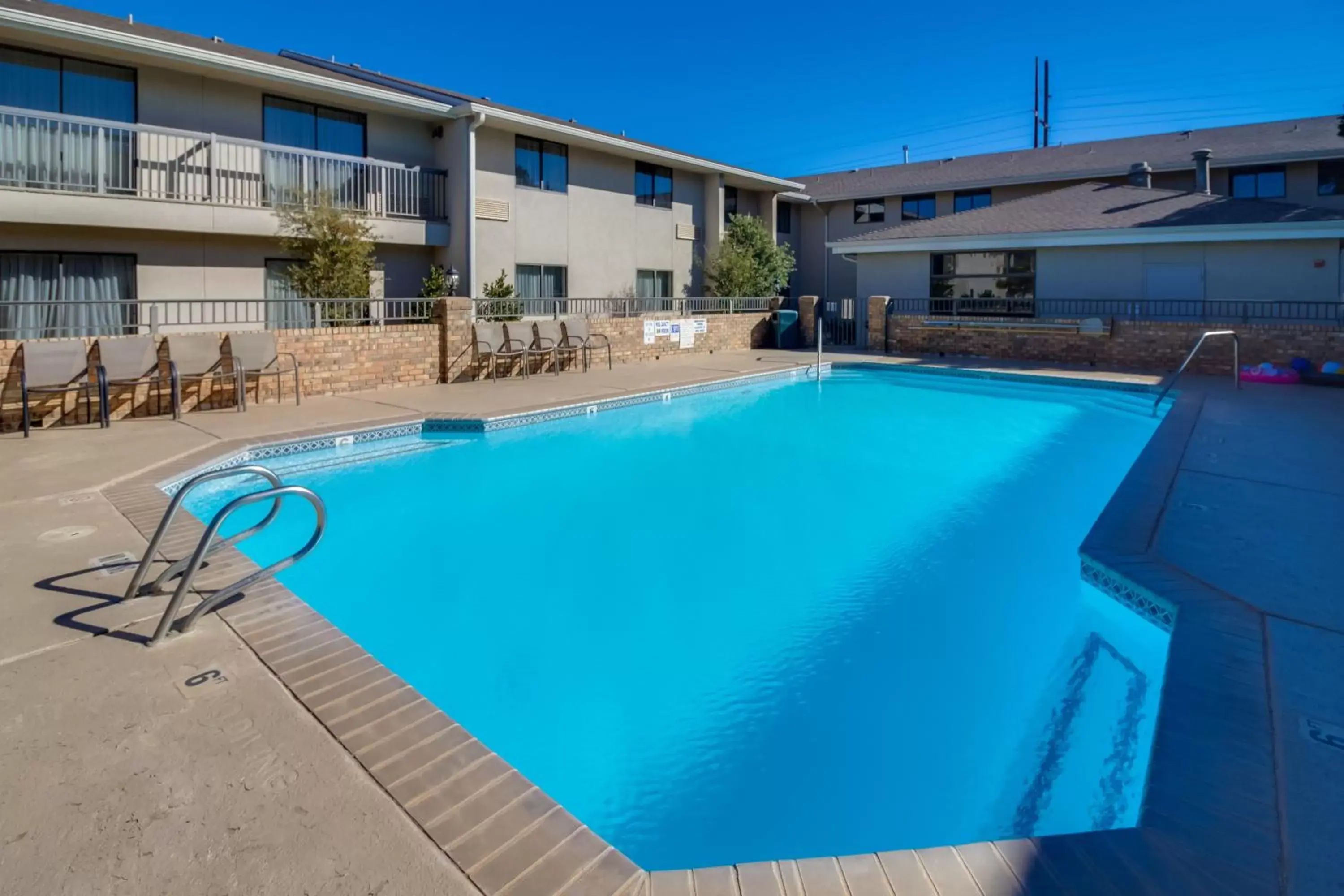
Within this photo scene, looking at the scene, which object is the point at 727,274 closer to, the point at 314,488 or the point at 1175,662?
the point at 314,488

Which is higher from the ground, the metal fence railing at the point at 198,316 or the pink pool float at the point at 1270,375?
the metal fence railing at the point at 198,316

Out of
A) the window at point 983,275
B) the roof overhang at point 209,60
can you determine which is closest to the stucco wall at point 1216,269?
the window at point 983,275

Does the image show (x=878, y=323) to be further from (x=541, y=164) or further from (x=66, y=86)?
(x=66, y=86)

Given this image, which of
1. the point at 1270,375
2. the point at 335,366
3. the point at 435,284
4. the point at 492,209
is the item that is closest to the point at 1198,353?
the point at 1270,375

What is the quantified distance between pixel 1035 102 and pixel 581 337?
4555cm

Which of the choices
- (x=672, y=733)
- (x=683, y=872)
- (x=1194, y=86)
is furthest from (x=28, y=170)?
(x=1194, y=86)

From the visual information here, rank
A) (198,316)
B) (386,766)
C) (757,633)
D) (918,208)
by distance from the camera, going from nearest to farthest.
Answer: (386,766), (757,633), (198,316), (918,208)

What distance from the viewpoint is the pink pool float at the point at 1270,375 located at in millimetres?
15125

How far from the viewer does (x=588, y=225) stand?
19.8 meters

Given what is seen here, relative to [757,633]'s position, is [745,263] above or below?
above

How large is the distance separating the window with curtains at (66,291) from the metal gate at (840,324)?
1693 cm

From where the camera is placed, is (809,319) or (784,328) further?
(809,319)

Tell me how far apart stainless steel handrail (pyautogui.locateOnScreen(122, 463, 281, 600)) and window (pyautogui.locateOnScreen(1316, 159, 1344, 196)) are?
2642 centimetres

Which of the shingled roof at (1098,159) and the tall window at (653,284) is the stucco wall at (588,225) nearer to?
the tall window at (653,284)
